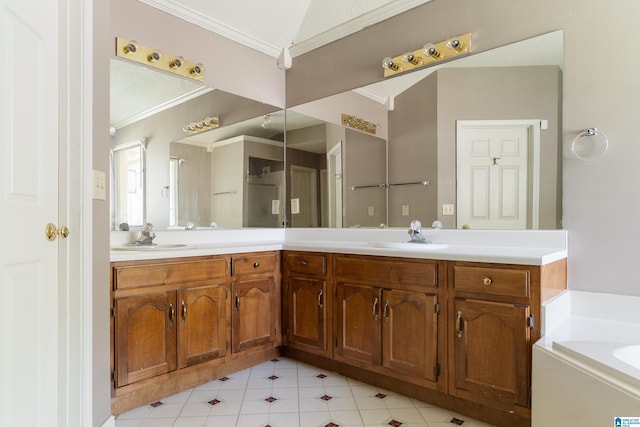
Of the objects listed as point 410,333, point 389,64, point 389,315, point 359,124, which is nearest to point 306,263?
point 389,315

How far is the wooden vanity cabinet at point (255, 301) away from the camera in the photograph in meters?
2.33

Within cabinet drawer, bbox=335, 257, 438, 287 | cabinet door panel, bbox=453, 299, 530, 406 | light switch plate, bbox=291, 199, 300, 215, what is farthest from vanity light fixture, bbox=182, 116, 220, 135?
cabinet door panel, bbox=453, 299, 530, 406

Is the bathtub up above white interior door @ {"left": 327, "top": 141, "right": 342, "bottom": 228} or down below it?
below

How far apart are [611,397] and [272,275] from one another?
74.7 inches

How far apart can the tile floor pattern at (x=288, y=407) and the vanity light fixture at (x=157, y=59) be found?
6.69ft

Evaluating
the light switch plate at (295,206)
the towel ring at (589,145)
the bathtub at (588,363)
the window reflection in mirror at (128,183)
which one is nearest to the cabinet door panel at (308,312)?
the light switch plate at (295,206)

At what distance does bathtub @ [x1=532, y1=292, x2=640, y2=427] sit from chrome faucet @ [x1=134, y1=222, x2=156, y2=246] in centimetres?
213

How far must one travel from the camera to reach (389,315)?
206 cm

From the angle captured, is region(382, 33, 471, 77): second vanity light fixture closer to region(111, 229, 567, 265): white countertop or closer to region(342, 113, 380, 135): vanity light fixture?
region(342, 113, 380, 135): vanity light fixture

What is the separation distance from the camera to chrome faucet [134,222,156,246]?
2238mm

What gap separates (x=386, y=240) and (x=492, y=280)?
36.5 inches

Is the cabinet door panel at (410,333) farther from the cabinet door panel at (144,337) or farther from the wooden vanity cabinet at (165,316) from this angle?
the cabinet door panel at (144,337)

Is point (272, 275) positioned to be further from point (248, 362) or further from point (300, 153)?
point (300, 153)
